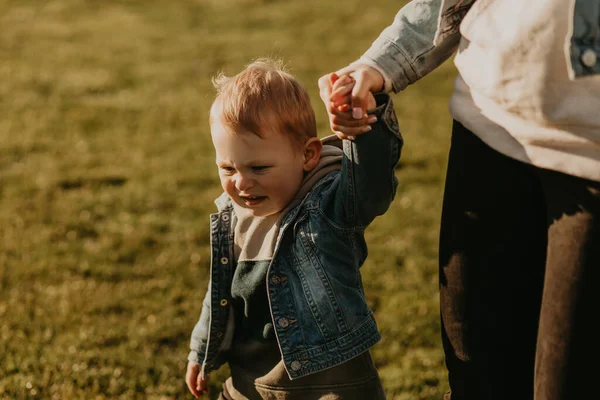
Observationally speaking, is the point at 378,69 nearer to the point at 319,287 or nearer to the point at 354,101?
the point at 354,101

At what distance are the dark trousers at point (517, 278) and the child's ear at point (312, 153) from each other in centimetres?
42

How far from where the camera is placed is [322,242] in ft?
8.03

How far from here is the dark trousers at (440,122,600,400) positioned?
1.95 metres

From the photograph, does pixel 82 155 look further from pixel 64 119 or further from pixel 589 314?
pixel 589 314

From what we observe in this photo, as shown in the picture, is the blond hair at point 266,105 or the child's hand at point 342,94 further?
the blond hair at point 266,105

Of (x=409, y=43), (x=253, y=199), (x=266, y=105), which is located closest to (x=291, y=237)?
(x=253, y=199)

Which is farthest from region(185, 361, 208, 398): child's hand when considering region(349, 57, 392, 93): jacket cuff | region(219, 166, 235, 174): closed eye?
region(349, 57, 392, 93): jacket cuff

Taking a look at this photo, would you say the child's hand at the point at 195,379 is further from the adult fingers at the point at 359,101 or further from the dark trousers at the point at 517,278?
the adult fingers at the point at 359,101

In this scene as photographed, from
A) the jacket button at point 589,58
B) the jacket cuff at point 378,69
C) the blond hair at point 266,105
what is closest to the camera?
the jacket button at point 589,58

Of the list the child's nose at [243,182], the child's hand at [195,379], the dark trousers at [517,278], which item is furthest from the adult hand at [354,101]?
the child's hand at [195,379]

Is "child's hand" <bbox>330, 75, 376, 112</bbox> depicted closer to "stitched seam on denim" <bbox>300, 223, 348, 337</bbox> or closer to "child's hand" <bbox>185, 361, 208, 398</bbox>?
"stitched seam on denim" <bbox>300, 223, 348, 337</bbox>

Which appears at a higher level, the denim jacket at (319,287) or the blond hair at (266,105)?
the blond hair at (266,105)

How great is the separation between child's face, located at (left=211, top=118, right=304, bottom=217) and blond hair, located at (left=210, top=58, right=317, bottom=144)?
25 millimetres

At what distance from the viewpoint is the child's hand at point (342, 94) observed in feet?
6.97
